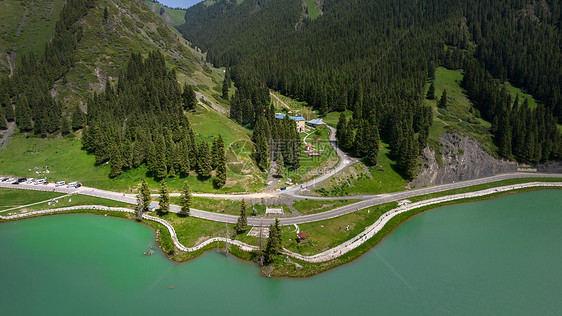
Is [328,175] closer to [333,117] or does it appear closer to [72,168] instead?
[333,117]

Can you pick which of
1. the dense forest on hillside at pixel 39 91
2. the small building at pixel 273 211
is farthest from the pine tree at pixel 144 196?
the dense forest on hillside at pixel 39 91

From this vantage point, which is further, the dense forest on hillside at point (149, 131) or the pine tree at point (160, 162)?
the dense forest on hillside at point (149, 131)

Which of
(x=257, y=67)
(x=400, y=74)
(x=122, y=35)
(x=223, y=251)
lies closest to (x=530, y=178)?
(x=400, y=74)

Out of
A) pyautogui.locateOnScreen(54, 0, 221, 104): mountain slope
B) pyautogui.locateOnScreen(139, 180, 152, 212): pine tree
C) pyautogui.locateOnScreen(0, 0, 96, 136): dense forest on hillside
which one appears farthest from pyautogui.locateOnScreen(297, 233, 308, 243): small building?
pyautogui.locateOnScreen(54, 0, 221, 104): mountain slope

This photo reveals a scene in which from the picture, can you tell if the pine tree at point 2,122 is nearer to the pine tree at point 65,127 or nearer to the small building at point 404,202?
the pine tree at point 65,127

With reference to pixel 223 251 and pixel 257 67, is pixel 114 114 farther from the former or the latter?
pixel 257 67

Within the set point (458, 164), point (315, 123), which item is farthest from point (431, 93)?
A: point (315, 123)
